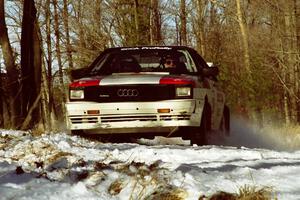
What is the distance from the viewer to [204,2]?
3547cm

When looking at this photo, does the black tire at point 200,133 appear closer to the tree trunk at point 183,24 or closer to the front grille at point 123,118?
the front grille at point 123,118

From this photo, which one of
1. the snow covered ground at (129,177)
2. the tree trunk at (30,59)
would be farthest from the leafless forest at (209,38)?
the snow covered ground at (129,177)

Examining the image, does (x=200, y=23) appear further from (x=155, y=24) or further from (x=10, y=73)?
(x=10, y=73)

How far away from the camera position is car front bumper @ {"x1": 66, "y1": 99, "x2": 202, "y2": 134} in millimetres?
7156

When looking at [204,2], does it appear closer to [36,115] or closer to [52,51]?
[52,51]

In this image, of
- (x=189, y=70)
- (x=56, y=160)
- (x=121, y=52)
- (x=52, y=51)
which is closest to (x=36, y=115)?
(x=121, y=52)

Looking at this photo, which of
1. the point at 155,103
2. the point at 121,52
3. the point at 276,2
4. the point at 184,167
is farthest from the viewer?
the point at 276,2

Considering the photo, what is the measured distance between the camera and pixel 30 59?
10.9 meters

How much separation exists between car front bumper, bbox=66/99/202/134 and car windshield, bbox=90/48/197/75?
918 mm

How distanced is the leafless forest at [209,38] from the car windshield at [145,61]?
9.87 metres

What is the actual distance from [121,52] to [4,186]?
5.57m

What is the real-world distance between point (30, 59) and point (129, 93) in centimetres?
416

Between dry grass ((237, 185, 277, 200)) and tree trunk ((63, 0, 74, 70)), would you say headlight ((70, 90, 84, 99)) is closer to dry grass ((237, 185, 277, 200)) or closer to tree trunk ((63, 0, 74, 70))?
dry grass ((237, 185, 277, 200))

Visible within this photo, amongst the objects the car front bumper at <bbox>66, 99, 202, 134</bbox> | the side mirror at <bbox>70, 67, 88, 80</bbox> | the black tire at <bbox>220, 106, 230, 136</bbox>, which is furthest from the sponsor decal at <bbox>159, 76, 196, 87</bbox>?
the black tire at <bbox>220, 106, 230, 136</bbox>
